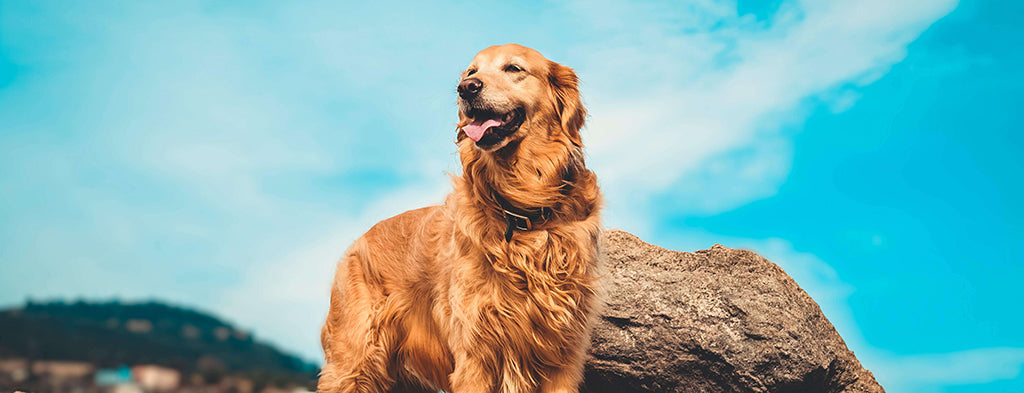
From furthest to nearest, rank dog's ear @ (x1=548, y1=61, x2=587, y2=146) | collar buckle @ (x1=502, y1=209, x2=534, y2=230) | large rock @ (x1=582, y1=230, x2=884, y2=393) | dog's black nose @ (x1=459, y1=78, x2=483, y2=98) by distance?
1. large rock @ (x1=582, y1=230, x2=884, y2=393)
2. dog's ear @ (x1=548, y1=61, x2=587, y2=146)
3. collar buckle @ (x1=502, y1=209, x2=534, y2=230)
4. dog's black nose @ (x1=459, y1=78, x2=483, y2=98)

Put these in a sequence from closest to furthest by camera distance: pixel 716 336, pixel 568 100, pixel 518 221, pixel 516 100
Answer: pixel 516 100 → pixel 518 221 → pixel 568 100 → pixel 716 336

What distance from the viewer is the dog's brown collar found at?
159 inches

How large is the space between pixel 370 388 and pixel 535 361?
1.31 meters

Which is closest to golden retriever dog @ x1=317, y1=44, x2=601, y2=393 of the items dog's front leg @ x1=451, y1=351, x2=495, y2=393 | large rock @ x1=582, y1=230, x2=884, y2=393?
dog's front leg @ x1=451, y1=351, x2=495, y2=393

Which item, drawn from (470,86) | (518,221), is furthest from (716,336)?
(470,86)

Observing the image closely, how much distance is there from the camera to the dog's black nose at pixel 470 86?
385 cm

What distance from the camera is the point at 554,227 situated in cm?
405

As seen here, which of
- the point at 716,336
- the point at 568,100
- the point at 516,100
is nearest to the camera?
the point at 516,100

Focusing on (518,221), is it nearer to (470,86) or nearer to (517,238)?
(517,238)

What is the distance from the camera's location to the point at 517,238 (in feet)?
13.1

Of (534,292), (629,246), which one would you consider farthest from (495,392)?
(629,246)

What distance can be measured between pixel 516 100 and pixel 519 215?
0.64 meters

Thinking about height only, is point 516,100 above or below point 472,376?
above

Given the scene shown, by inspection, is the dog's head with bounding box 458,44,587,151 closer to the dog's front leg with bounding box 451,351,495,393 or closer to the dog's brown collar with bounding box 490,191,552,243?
the dog's brown collar with bounding box 490,191,552,243
